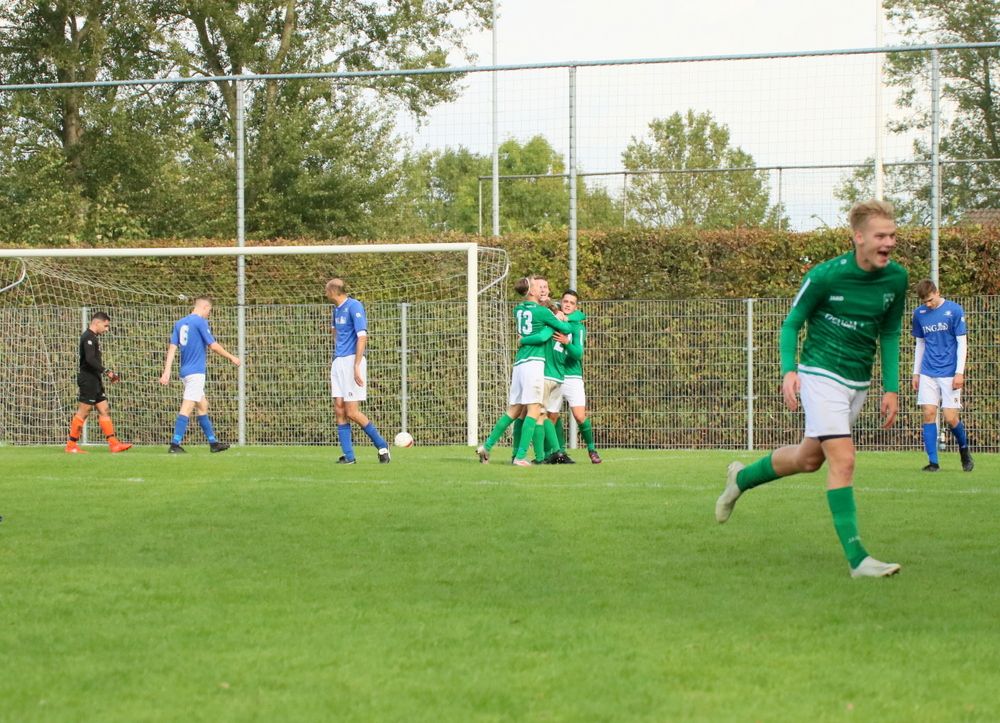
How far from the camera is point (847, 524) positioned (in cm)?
672

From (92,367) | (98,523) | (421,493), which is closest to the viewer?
(98,523)

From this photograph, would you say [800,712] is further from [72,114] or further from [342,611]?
[72,114]

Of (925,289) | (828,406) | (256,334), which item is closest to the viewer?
(828,406)

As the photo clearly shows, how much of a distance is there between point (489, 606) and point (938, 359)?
963cm

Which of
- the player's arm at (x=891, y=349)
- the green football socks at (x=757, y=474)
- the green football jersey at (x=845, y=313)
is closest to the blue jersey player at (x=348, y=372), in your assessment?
the green football socks at (x=757, y=474)

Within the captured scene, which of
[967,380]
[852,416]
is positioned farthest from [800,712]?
[967,380]

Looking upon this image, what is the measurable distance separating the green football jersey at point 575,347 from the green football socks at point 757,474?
6519mm

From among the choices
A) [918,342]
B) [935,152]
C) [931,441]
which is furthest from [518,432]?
[935,152]

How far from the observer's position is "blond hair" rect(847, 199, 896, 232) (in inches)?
268

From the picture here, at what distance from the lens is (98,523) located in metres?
8.69

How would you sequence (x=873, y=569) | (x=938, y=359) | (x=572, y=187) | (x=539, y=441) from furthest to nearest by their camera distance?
(x=572, y=187), (x=539, y=441), (x=938, y=359), (x=873, y=569)

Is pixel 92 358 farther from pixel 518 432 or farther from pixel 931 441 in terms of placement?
pixel 931 441

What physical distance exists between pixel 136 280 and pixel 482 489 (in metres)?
10.6

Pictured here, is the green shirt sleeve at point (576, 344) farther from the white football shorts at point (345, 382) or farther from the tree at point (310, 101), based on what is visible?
the tree at point (310, 101)
